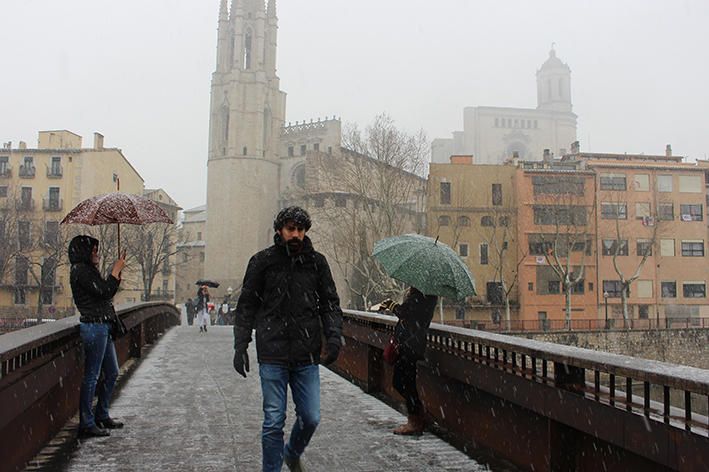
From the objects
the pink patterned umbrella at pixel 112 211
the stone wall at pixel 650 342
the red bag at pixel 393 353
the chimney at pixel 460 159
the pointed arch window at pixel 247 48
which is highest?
the pointed arch window at pixel 247 48

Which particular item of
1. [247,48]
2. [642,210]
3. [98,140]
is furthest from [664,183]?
[247,48]

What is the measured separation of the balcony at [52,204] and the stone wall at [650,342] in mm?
40990

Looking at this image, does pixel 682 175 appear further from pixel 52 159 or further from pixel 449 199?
pixel 52 159

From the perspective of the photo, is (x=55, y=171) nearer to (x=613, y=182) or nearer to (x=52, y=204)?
(x=52, y=204)

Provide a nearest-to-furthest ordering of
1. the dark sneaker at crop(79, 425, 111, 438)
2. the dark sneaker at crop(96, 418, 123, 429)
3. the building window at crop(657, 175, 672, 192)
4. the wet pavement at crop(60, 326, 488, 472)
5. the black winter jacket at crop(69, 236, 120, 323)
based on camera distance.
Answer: the wet pavement at crop(60, 326, 488, 472) → the black winter jacket at crop(69, 236, 120, 323) → the dark sneaker at crop(79, 425, 111, 438) → the dark sneaker at crop(96, 418, 123, 429) → the building window at crop(657, 175, 672, 192)

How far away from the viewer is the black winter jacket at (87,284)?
6148 millimetres

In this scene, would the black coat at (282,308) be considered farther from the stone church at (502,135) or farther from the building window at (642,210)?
the stone church at (502,135)

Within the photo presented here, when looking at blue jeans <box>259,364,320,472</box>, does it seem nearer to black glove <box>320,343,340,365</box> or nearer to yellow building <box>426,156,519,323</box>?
black glove <box>320,343,340,365</box>

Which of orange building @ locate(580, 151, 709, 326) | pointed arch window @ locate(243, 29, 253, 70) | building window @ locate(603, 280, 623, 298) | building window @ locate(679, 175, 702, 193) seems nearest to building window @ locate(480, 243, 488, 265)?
orange building @ locate(580, 151, 709, 326)

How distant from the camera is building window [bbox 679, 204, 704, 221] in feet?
186

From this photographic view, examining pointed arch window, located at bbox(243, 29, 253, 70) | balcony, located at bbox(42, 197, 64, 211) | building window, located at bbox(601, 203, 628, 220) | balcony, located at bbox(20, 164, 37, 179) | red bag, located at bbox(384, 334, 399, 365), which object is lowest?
red bag, located at bbox(384, 334, 399, 365)

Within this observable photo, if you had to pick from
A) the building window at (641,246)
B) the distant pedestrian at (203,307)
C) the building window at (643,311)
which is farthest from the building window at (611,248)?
the distant pedestrian at (203,307)

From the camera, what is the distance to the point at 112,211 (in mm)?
7145

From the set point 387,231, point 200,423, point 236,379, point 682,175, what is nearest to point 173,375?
point 236,379
